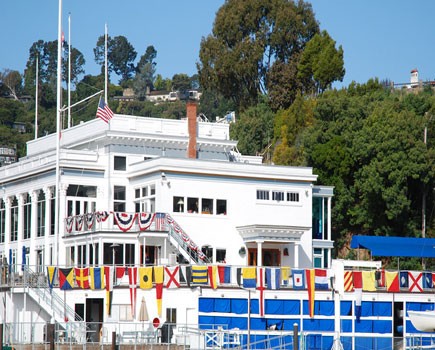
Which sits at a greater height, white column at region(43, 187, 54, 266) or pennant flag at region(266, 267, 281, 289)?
white column at region(43, 187, 54, 266)

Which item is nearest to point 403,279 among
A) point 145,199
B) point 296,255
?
point 296,255

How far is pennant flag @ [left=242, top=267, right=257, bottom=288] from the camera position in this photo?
5566 centimetres

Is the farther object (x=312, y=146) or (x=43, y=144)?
(x=312, y=146)

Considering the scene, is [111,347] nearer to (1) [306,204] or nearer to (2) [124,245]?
(2) [124,245]

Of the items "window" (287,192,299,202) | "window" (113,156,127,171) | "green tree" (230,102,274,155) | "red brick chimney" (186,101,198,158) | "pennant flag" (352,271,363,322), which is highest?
"green tree" (230,102,274,155)

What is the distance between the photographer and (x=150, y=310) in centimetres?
5569

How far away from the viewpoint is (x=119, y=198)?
66062 mm

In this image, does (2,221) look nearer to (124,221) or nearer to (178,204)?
(124,221)

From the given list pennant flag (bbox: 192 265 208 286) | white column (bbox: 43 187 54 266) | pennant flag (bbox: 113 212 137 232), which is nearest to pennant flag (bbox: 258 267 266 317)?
pennant flag (bbox: 192 265 208 286)

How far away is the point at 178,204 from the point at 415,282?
1304 cm

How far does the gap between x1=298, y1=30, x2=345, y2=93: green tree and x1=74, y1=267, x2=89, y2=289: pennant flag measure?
47178 mm

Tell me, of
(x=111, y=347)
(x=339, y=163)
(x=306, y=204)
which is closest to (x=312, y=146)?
(x=339, y=163)

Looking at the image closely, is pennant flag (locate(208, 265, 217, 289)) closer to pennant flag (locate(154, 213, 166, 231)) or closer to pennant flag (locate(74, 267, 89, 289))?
pennant flag (locate(74, 267, 89, 289))

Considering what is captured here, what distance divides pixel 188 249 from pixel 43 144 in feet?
60.3
